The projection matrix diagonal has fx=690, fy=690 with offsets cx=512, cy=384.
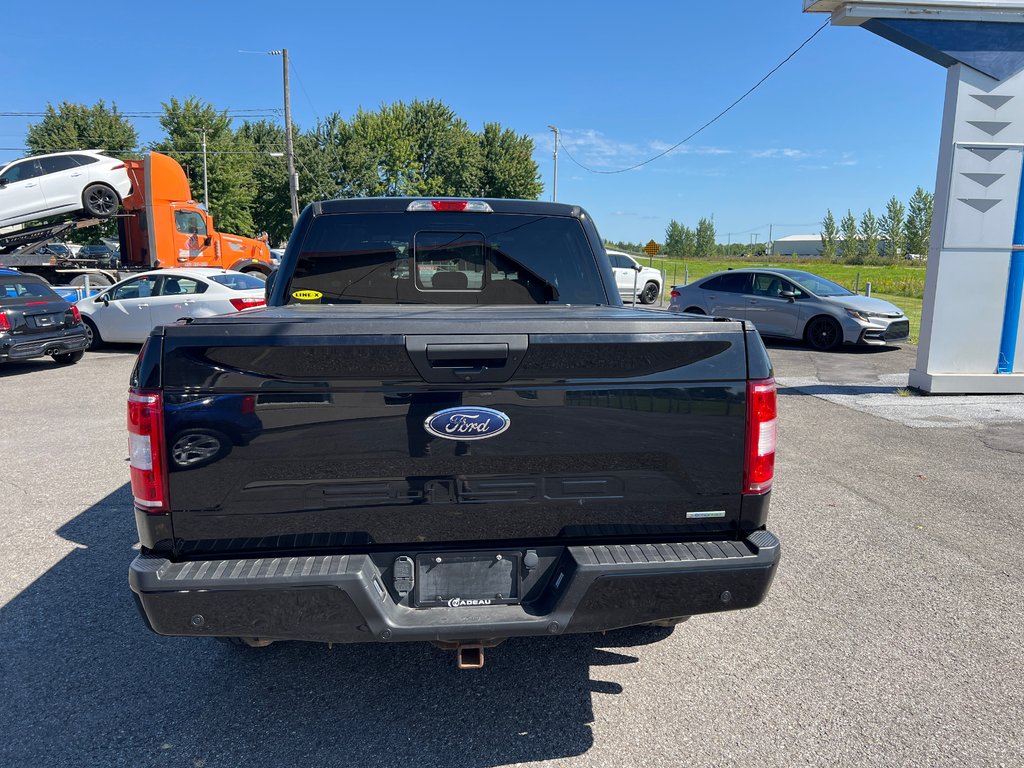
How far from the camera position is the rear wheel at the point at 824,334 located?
43.8 ft

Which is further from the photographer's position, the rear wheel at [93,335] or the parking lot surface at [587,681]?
the rear wheel at [93,335]

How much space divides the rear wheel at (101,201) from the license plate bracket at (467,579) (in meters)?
21.1

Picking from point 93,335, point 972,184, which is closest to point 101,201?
point 93,335

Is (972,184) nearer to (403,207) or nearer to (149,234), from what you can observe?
(403,207)

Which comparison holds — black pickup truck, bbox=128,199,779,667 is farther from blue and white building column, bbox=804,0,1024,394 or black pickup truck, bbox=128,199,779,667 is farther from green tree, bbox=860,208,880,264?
green tree, bbox=860,208,880,264

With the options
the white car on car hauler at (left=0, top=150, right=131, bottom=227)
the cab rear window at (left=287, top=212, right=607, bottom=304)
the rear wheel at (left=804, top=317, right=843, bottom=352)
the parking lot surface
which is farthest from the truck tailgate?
the white car on car hauler at (left=0, top=150, right=131, bottom=227)

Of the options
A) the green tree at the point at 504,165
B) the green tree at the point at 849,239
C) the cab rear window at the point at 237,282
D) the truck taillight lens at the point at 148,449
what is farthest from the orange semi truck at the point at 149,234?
the green tree at the point at 849,239

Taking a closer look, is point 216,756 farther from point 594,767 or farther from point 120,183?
point 120,183

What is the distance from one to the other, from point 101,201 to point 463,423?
21.3 metres

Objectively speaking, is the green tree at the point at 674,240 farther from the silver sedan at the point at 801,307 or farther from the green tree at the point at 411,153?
the silver sedan at the point at 801,307

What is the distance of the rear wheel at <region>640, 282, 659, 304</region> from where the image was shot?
24266mm

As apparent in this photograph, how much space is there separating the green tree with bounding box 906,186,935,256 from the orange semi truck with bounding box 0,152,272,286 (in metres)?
90.0

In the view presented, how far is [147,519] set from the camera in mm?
2215

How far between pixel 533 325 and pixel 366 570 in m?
0.96
